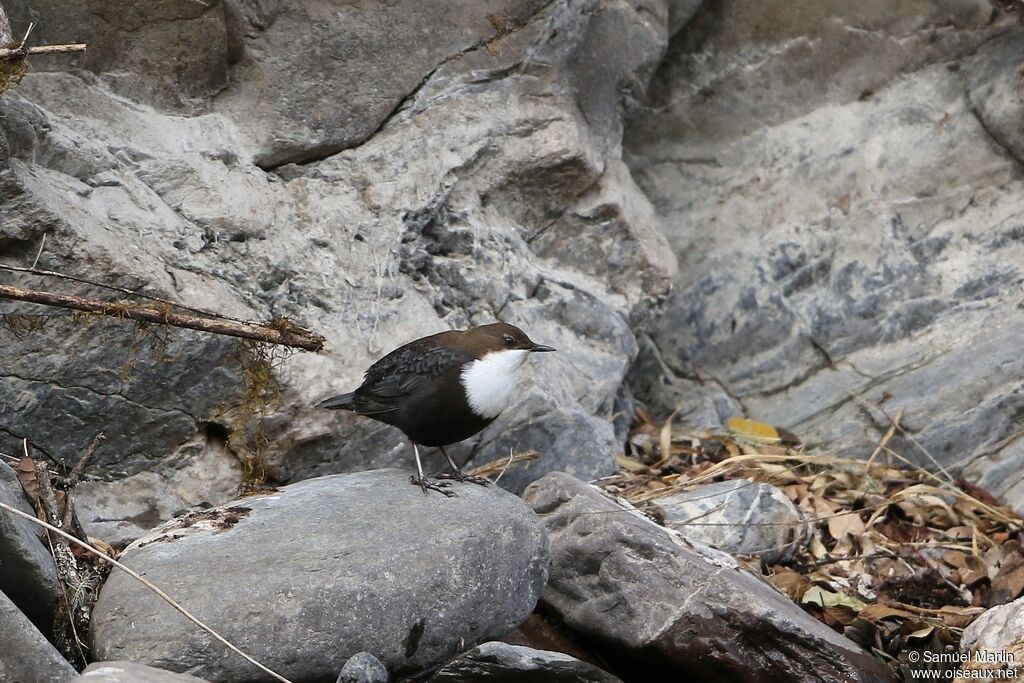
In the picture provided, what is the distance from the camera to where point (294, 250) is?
478 cm

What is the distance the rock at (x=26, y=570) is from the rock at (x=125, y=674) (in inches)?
18.0

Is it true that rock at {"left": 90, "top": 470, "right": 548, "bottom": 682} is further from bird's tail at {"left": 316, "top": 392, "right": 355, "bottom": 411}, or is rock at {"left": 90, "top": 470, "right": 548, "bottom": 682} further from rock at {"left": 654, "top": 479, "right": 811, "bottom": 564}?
rock at {"left": 654, "top": 479, "right": 811, "bottom": 564}

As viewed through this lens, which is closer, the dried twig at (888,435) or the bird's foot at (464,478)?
the bird's foot at (464,478)

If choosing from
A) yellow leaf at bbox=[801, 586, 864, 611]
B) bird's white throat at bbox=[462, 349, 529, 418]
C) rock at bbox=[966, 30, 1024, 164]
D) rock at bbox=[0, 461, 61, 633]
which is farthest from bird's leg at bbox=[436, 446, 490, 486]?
rock at bbox=[966, 30, 1024, 164]

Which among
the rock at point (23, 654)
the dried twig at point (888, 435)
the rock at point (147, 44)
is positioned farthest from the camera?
the dried twig at point (888, 435)

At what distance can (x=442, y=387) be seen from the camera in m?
4.20

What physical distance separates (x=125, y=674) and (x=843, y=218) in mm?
4136

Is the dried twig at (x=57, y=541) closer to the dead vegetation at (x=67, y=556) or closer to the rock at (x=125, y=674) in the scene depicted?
the dead vegetation at (x=67, y=556)

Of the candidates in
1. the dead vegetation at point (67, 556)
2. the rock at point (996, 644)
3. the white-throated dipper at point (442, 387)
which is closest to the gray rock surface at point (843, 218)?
the rock at point (996, 644)

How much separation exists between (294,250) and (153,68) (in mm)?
912

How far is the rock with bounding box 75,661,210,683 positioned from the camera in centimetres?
276

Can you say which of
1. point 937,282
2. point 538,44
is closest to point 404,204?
point 538,44

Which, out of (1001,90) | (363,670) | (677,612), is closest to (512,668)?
(363,670)

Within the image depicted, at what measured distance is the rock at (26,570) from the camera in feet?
10.4
